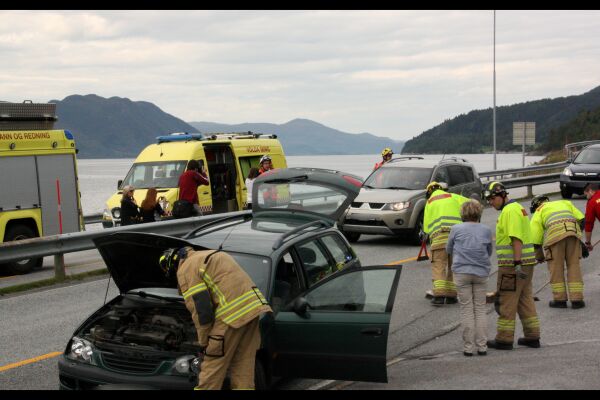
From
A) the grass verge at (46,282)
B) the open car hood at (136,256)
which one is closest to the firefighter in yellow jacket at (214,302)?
the open car hood at (136,256)

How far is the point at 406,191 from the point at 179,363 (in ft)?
39.4

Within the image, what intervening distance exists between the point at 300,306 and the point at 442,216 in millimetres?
4798

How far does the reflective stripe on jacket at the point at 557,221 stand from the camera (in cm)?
1115

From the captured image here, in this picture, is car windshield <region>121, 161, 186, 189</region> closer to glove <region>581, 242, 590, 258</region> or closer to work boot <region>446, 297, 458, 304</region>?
work boot <region>446, 297, 458, 304</region>

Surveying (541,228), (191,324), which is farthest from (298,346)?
(541,228)

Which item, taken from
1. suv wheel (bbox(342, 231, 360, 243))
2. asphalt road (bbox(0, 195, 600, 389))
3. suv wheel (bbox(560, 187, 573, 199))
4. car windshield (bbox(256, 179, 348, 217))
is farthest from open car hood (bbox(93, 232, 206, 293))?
suv wheel (bbox(560, 187, 573, 199))

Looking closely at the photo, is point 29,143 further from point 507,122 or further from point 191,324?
point 507,122

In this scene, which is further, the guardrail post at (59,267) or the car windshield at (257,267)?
the guardrail post at (59,267)

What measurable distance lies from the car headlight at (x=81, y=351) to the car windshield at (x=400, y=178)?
39.6 feet

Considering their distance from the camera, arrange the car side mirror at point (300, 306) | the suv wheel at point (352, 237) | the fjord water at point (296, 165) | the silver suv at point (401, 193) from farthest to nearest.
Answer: the fjord water at point (296, 165) < the suv wheel at point (352, 237) < the silver suv at point (401, 193) < the car side mirror at point (300, 306)

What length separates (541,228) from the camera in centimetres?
1105

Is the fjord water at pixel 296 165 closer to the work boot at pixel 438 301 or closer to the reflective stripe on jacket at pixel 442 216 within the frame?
the reflective stripe on jacket at pixel 442 216

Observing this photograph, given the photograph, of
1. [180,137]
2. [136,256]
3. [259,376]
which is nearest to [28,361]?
[136,256]

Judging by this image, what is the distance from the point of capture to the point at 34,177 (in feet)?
53.6
